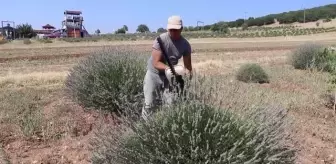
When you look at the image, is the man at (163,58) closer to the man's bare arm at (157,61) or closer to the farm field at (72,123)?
the man's bare arm at (157,61)

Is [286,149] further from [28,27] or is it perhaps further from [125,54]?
[28,27]

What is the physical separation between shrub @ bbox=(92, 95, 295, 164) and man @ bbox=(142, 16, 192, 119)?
98 cm

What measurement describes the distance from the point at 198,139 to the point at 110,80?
453 cm

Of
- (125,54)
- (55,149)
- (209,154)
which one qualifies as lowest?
(55,149)

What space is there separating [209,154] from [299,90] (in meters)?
9.07

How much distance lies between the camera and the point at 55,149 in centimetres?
705

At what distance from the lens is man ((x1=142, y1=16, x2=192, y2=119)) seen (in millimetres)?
5738

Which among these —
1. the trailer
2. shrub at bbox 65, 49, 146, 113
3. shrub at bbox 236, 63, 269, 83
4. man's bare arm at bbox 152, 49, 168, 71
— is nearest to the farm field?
shrub at bbox 65, 49, 146, 113

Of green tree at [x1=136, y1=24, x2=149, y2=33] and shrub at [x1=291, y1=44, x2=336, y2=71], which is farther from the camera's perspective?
green tree at [x1=136, y1=24, x2=149, y2=33]

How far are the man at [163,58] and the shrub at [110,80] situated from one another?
2.23 m

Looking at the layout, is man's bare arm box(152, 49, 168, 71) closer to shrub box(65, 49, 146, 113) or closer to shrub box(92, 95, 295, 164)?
shrub box(92, 95, 295, 164)

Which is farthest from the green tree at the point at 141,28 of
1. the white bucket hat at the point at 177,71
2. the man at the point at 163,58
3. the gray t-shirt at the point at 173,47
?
the white bucket hat at the point at 177,71

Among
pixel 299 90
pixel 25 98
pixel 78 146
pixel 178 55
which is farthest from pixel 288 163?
pixel 299 90

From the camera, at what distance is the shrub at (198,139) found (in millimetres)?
4367
